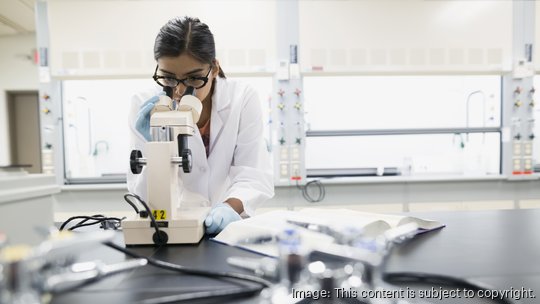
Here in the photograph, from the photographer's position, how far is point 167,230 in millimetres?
773

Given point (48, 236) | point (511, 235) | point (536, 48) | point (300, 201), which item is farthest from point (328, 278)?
point (536, 48)

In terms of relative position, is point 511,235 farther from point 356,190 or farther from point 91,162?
point 91,162

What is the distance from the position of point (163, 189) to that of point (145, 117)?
484 mm

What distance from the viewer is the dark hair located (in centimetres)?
110

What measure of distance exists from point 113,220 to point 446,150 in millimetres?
2902

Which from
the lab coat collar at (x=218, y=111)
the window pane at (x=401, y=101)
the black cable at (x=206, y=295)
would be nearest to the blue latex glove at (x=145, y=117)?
the lab coat collar at (x=218, y=111)

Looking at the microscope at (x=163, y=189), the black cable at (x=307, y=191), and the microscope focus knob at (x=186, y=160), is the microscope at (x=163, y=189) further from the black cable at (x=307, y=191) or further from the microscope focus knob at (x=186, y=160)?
the black cable at (x=307, y=191)

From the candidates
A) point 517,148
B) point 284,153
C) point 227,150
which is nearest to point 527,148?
point 517,148

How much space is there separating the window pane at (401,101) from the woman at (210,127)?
5.18 feet

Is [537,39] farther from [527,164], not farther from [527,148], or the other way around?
[527,164]

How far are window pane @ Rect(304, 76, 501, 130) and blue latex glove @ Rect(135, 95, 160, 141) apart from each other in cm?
193

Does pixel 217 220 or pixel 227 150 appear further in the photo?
pixel 227 150

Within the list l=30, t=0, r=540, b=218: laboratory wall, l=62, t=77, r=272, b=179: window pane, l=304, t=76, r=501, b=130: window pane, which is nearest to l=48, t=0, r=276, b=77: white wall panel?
l=30, t=0, r=540, b=218: laboratory wall

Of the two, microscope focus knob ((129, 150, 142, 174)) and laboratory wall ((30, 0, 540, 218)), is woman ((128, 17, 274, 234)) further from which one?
laboratory wall ((30, 0, 540, 218))
